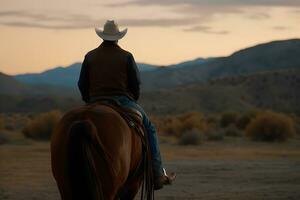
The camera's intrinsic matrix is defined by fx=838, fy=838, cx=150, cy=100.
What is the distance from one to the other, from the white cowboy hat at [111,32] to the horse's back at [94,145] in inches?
74.6

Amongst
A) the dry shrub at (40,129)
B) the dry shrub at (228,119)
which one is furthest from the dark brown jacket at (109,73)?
the dry shrub at (228,119)

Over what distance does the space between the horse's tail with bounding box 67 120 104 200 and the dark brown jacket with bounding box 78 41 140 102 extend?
2.05 metres

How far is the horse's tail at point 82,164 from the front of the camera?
927 cm

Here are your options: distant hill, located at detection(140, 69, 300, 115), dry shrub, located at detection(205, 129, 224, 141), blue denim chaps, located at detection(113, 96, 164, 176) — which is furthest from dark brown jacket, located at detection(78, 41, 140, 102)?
distant hill, located at detection(140, 69, 300, 115)

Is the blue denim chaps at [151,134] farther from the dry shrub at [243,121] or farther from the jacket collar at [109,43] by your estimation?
the dry shrub at [243,121]

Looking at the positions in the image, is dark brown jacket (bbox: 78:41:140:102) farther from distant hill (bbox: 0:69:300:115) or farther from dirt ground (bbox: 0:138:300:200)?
distant hill (bbox: 0:69:300:115)

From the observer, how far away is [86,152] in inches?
365

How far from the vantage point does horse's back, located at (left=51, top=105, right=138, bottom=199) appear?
9.33 meters

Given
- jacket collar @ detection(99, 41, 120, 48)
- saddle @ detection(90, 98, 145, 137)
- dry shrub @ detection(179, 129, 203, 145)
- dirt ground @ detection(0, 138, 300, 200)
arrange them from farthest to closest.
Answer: dry shrub @ detection(179, 129, 203, 145) < dirt ground @ detection(0, 138, 300, 200) < jacket collar @ detection(99, 41, 120, 48) < saddle @ detection(90, 98, 145, 137)

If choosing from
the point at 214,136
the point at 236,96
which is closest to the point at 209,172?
the point at 214,136

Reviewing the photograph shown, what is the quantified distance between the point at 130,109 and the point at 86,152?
1.97 metres

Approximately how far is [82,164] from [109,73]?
2355mm

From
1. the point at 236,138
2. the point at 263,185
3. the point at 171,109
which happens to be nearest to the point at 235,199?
the point at 263,185

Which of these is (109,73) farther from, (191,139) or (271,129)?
(271,129)
